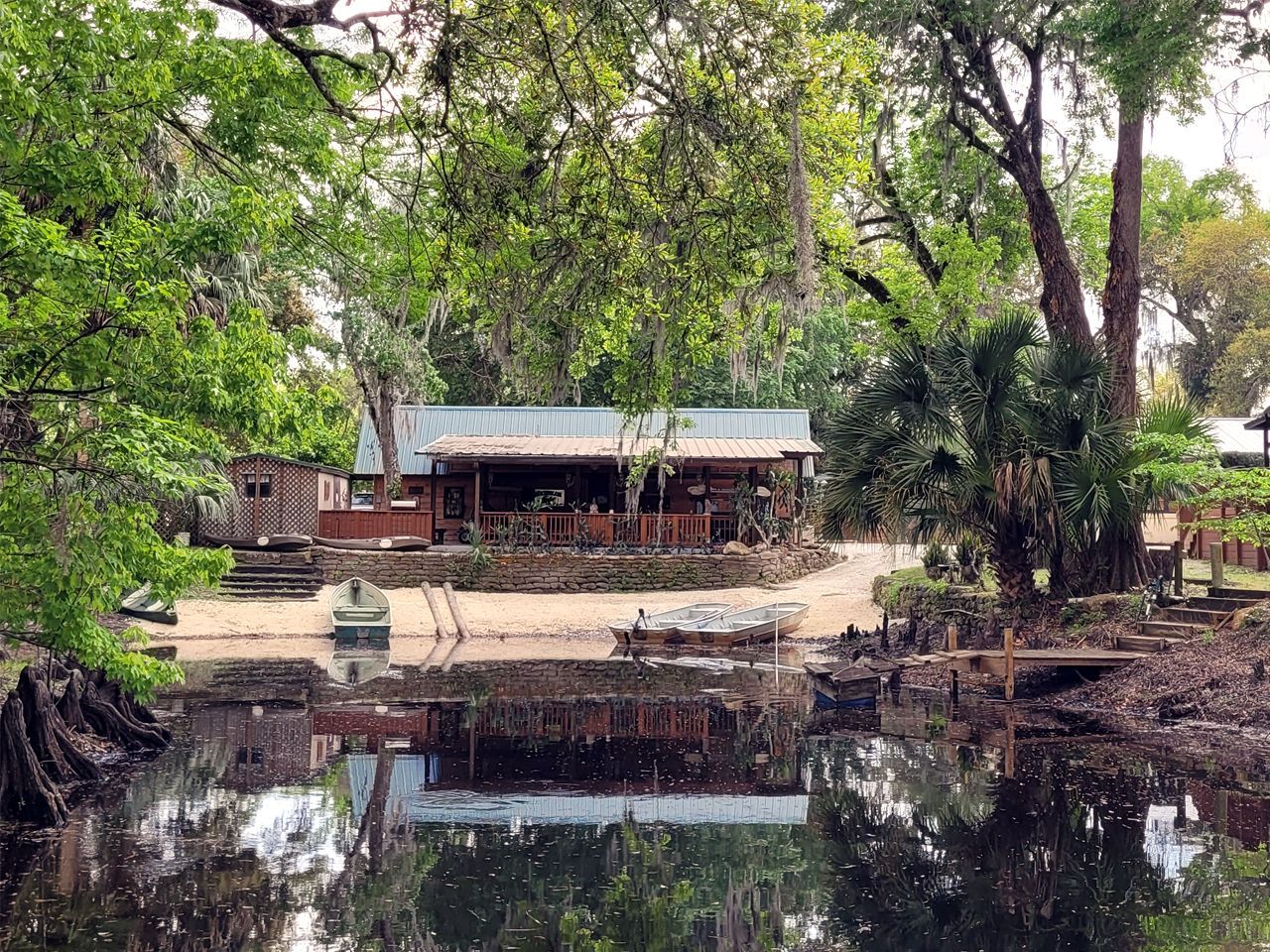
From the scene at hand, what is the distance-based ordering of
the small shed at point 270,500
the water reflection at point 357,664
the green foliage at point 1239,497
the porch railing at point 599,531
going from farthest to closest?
the small shed at point 270,500 → the porch railing at point 599,531 → the water reflection at point 357,664 → the green foliage at point 1239,497

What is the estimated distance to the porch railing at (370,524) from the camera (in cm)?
3114

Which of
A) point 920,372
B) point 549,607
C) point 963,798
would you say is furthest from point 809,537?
point 963,798

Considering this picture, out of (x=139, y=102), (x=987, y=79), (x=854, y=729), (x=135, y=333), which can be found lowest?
(x=854, y=729)

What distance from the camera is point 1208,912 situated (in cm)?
803

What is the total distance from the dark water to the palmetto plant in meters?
3.84

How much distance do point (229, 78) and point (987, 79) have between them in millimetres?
13293

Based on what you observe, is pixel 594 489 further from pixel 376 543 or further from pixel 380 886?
pixel 380 886

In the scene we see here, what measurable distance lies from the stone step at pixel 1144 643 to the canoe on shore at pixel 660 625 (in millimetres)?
8959

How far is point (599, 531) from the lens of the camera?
30641mm

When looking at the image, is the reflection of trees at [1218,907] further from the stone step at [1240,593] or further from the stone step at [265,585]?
the stone step at [265,585]

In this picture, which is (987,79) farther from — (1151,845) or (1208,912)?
(1208,912)

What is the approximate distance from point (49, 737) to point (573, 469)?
23390 mm

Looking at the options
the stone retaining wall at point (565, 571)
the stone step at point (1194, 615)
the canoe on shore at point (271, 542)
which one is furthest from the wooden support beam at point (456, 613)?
the stone step at point (1194, 615)

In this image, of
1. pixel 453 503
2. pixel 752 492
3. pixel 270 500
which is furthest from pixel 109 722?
pixel 453 503
